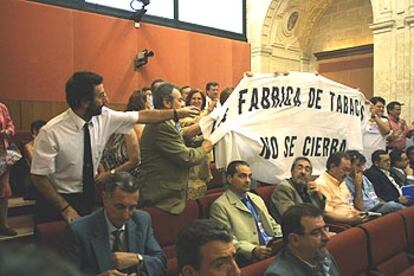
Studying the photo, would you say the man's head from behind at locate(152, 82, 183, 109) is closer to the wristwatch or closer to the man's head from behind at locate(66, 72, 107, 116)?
the man's head from behind at locate(66, 72, 107, 116)

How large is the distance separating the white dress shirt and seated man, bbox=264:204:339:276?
934 millimetres

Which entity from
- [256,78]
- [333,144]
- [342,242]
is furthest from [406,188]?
[342,242]

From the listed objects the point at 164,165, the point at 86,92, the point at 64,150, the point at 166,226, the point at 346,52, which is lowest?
the point at 166,226

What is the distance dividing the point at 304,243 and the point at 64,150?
3.67 ft

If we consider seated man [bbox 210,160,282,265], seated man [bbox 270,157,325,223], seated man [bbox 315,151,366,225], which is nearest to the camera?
seated man [bbox 210,160,282,265]

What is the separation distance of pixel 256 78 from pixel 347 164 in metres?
0.99

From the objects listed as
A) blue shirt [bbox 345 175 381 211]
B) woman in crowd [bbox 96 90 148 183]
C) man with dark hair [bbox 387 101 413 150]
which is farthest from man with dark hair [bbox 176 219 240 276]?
man with dark hair [bbox 387 101 413 150]

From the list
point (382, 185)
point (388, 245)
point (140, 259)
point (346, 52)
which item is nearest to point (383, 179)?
point (382, 185)

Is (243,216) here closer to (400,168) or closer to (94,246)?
(94,246)

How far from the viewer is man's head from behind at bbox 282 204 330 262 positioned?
1903mm

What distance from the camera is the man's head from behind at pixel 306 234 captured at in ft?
6.24

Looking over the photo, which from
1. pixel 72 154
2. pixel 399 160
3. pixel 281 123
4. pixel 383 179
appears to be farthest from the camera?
pixel 399 160

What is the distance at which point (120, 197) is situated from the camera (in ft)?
5.83

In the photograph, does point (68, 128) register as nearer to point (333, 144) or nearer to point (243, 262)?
point (243, 262)
